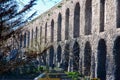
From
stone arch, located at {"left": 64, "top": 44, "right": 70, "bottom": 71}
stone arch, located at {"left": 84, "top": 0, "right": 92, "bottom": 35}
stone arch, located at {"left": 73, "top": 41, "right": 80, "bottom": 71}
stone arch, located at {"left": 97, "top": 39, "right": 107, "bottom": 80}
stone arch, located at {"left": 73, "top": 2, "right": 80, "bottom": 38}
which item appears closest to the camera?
stone arch, located at {"left": 97, "top": 39, "right": 107, "bottom": 80}

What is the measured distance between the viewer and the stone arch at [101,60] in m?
23.9

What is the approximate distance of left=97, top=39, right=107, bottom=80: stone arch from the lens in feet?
78.3

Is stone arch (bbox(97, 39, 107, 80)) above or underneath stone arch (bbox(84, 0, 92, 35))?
underneath

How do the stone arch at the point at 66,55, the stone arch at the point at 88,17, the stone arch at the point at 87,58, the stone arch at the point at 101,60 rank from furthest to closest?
the stone arch at the point at 66,55
the stone arch at the point at 88,17
the stone arch at the point at 87,58
the stone arch at the point at 101,60

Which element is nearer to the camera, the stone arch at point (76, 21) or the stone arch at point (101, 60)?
the stone arch at point (101, 60)

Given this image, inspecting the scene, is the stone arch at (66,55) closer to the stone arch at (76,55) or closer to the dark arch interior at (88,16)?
the stone arch at (76,55)

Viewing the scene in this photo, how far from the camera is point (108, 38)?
Result: 2273 centimetres

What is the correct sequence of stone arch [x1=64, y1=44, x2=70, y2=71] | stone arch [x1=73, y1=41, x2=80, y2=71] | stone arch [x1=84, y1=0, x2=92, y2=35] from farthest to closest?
stone arch [x1=64, y1=44, x2=70, y2=71], stone arch [x1=73, y1=41, x2=80, y2=71], stone arch [x1=84, y1=0, x2=92, y2=35]

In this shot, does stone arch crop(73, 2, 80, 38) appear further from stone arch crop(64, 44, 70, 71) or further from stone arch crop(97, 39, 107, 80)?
stone arch crop(97, 39, 107, 80)

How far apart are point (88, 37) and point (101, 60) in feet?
9.26

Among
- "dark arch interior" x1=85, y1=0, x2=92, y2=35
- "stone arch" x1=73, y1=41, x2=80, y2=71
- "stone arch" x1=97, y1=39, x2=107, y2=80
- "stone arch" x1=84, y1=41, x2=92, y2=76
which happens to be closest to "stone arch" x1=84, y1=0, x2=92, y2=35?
"dark arch interior" x1=85, y1=0, x2=92, y2=35

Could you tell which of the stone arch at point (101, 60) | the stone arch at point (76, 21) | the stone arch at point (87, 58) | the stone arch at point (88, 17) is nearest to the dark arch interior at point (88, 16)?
the stone arch at point (88, 17)

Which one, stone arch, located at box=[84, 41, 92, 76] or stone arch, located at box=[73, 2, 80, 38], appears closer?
stone arch, located at box=[84, 41, 92, 76]

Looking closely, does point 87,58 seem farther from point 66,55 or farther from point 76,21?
point 66,55
